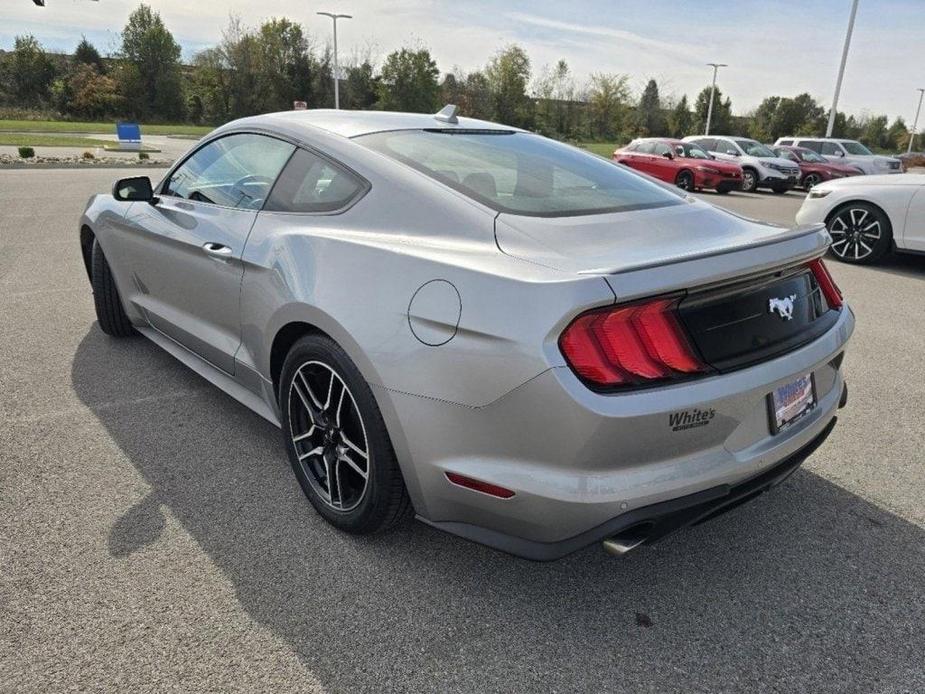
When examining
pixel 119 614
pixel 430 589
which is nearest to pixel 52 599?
pixel 119 614

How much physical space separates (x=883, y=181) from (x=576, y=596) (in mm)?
7881

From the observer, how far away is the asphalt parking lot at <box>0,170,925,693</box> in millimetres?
1993

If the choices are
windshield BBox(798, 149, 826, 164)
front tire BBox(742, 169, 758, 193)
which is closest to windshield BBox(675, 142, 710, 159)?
front tire BBox(742, 169, 758, 193)

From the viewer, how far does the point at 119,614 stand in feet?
7.18

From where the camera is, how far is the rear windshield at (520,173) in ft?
8.21

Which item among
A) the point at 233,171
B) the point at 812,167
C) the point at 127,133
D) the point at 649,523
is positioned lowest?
the point at 649,523

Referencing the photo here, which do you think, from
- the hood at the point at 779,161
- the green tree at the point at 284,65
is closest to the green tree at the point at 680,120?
the green tree at the point at 284,65

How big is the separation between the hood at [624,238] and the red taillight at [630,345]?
0.12 metres

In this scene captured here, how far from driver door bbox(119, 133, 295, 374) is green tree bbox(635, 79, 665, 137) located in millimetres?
62849

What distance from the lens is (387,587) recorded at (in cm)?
234

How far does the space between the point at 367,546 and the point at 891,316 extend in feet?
18.1

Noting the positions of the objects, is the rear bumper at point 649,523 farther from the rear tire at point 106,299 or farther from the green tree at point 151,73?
the green tree at point 151,73

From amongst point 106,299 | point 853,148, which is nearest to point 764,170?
point 853,148

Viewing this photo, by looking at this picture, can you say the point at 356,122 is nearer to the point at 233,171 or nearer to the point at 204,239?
the point at 233,171
